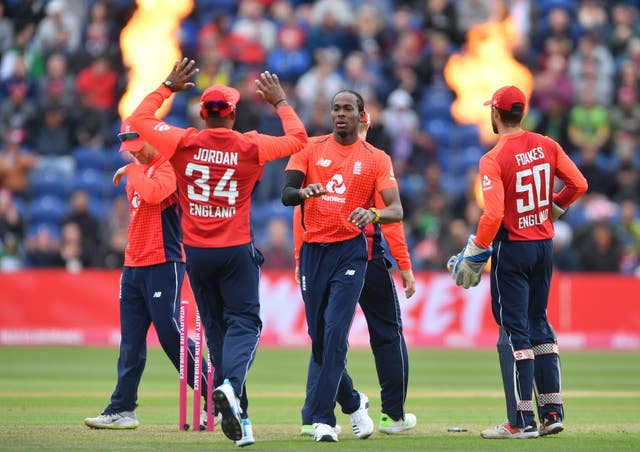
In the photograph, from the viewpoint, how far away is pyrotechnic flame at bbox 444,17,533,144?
26.2m

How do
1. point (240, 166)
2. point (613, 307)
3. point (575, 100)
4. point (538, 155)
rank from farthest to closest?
point (575, 100) → point (613, 307) → point (538, 155) → point (240, 166)

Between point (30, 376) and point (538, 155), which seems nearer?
point (538, 155)

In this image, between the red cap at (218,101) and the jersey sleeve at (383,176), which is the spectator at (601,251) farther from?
the red cap at (218,101)

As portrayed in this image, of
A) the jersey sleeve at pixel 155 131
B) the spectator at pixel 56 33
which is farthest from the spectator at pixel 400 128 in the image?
the jersey sleeve at pixel 155 131

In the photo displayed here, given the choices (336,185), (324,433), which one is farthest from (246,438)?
(336,185)

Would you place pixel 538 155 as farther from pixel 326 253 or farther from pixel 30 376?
pixel 30 376

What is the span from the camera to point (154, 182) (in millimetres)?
10594

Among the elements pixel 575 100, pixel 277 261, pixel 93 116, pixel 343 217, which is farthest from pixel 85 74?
pixel 343 217

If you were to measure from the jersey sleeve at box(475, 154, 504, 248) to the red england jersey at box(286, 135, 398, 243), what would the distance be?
0.74 m

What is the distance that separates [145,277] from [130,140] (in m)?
1.17

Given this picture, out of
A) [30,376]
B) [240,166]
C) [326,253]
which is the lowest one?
[30,376]

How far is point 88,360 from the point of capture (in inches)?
745

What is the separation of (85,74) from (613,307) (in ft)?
36.9

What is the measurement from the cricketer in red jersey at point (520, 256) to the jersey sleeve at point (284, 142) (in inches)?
61.6
